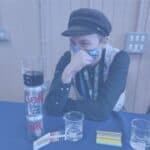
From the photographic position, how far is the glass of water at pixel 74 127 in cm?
110

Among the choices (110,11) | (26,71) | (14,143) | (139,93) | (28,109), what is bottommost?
(139,93)

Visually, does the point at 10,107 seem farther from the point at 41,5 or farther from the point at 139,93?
the point at 139,93

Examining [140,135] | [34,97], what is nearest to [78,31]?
[34,97]

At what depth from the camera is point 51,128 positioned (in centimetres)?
118

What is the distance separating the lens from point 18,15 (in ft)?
6.83

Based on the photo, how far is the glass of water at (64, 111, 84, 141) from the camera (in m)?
1.10

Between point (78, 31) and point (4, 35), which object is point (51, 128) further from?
point (4, 35)

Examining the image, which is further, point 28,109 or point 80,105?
point 80,105

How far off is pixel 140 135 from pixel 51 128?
1.20 feet

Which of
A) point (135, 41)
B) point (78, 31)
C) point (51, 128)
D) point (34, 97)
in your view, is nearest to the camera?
point (34, 97)

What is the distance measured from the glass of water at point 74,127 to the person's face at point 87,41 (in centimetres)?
38

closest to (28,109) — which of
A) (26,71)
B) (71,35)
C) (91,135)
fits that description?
(26,71)

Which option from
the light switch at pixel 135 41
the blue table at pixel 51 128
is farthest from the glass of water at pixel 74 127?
the light switch at pixel 135 41

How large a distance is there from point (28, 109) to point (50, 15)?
1135 millimetres
